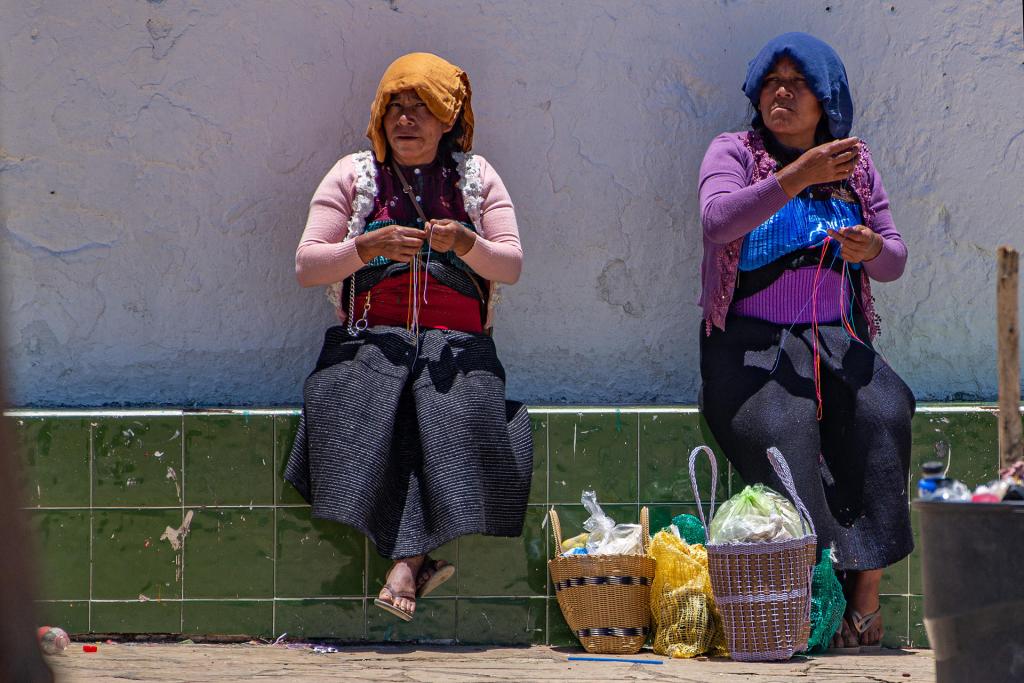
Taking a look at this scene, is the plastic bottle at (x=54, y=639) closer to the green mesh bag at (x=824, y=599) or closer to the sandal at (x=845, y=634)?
→ the green mesh bag at (x=824, y=599)

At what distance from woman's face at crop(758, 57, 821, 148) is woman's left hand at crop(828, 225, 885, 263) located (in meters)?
0.39

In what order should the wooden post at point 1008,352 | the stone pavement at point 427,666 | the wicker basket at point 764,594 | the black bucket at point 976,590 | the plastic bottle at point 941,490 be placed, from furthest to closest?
the wicker basket at point 764,594 → the stone pavement at point 427,666 → the wooden post at point 1008,352 → the plastic bottle at point 941,490 → the black bucket at point 976,590

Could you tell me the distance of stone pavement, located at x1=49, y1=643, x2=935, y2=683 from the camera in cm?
370

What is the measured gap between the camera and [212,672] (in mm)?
3754

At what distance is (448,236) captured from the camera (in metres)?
4.12

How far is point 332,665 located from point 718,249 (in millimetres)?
1745

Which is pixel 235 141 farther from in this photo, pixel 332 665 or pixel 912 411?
pixel 912 411

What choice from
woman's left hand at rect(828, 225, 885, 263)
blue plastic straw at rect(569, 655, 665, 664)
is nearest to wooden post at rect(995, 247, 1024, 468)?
woman's left hand at rect(828, 225, 885, 263)

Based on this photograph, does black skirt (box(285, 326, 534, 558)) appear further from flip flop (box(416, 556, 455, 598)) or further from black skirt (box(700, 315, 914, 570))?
black skirt (box(700, 315, 914, 570))

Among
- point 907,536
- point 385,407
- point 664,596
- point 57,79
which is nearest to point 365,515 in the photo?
point 385,407

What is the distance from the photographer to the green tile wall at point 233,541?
429 cm

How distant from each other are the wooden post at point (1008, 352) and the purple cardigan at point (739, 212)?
4.41 ft

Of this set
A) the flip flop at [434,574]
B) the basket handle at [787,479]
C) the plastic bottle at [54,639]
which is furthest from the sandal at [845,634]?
the plastic bottle at [54,639]

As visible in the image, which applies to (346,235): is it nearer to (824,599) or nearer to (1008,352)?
(824,599)
